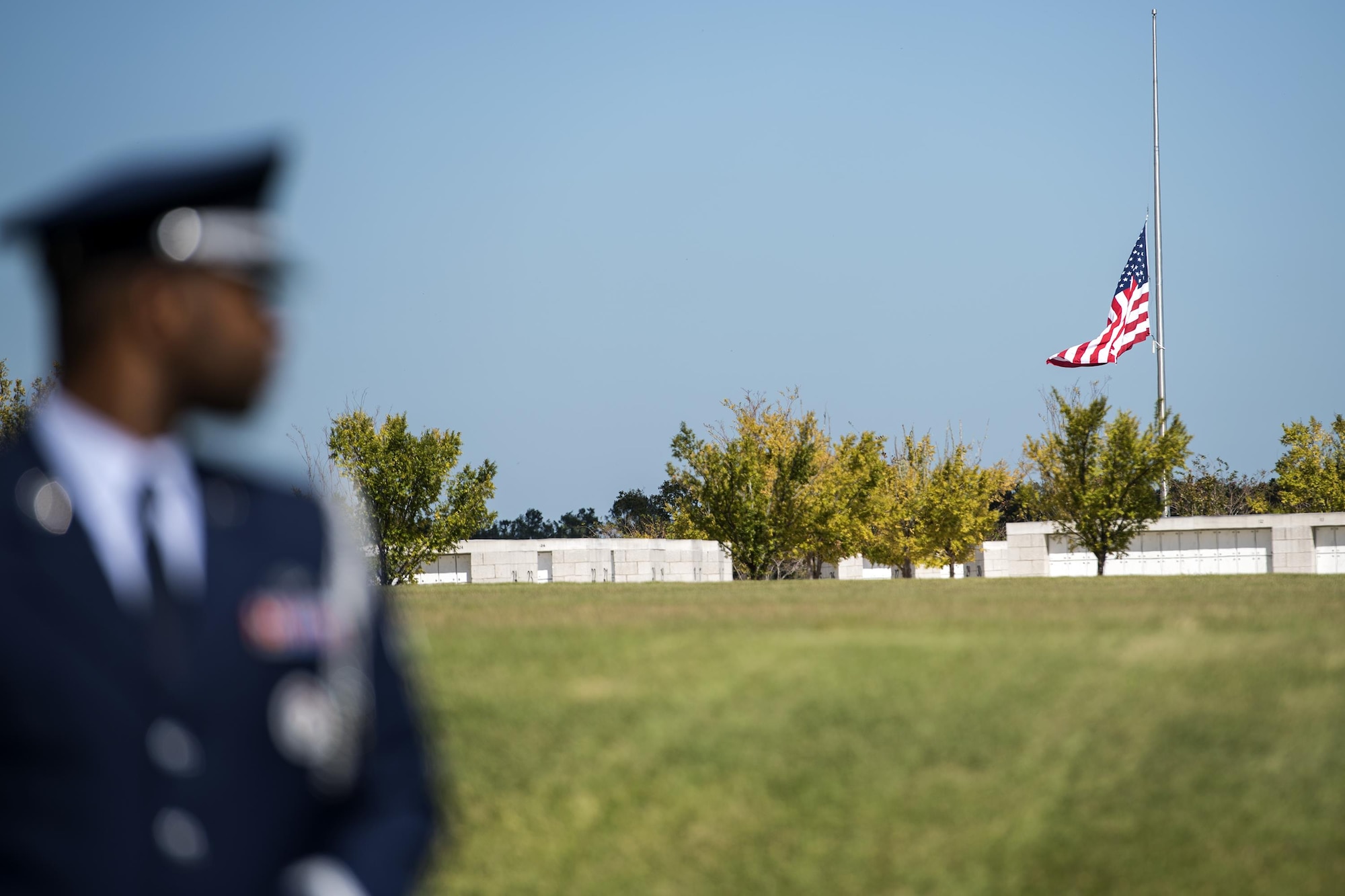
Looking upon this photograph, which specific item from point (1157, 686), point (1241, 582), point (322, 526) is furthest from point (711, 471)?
point (322, 526)

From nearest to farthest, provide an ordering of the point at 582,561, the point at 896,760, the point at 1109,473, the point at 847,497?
the point at 896,760 < the point at 1109,473 < the point at 847,497 < the point at 582,561

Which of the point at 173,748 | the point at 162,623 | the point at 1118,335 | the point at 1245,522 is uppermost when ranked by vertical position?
the point at 1118,335

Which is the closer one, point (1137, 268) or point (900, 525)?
point (1137, 268)

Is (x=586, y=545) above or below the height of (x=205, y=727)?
below

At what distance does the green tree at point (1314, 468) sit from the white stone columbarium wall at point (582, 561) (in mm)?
23027

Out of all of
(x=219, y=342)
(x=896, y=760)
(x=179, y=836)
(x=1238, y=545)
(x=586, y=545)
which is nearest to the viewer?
(x=179, y=836)

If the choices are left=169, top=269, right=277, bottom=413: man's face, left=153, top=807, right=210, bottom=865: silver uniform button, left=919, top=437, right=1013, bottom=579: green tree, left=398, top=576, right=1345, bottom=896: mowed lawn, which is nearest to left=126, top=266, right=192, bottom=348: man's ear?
left=169, top=269, right=277, bottom=413: man's face

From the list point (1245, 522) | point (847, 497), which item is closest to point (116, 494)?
point (847, 497)

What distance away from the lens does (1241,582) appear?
13.1 metres

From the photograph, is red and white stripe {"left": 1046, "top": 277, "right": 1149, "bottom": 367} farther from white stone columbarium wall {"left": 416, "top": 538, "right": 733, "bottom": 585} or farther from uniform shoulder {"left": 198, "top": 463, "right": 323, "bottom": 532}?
uniform shoulder {"left": 198, "top": 463, "right": 323, "bottom": 532}

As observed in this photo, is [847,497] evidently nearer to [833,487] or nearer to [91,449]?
[833,487]

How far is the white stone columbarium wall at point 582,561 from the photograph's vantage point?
47.6m

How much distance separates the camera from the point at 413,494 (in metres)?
40.0

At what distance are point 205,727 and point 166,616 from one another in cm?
17
